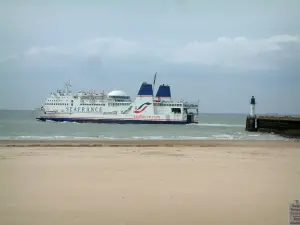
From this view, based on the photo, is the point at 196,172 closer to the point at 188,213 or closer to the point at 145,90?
the point at 188,213

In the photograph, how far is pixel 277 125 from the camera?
20031 millimetres

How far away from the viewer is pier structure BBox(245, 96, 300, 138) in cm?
1877

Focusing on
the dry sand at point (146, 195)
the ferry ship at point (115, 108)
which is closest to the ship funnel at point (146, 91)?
the ferry ship at point (115, 108)

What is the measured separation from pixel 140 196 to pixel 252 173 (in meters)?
1.90

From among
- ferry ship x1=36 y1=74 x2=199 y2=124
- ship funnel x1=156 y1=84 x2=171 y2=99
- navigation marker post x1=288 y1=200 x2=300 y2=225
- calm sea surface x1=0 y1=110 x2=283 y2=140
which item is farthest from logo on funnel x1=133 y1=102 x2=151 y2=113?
navigation marker post x1=288 y1=200 x2=300 y2=225

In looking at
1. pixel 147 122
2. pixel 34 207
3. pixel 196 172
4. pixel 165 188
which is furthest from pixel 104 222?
pixel 147 122

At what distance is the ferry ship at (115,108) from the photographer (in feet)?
105

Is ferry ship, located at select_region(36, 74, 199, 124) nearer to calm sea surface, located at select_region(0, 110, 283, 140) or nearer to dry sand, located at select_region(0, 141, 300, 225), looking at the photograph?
calm sea surface, located at select_region(0, 110, 283, 140)

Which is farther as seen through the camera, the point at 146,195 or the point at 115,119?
the point at 115,119

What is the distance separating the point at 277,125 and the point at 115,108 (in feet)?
52.0

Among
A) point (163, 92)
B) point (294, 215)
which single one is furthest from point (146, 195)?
point (163, 92)

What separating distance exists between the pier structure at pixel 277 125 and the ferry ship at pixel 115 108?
11234 mm

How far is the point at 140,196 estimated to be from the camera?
11.6 ft

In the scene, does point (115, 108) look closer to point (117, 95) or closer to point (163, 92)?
point (117, 95)
